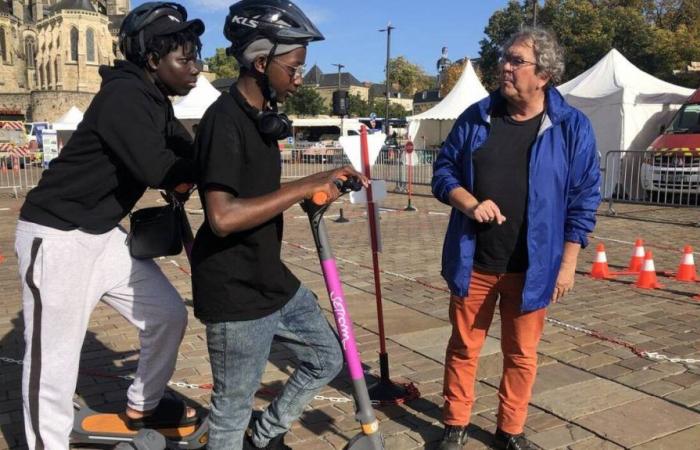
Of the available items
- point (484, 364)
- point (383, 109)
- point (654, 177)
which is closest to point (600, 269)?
point (484, 364)

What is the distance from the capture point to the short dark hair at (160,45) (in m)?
2.64

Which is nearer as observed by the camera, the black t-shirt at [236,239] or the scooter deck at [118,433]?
the black t-shirt at [236,239]

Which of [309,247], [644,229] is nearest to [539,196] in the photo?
[309,247]

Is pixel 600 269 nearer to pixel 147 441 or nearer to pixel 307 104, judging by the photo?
pixel 147 441

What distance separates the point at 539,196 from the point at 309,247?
6.40m

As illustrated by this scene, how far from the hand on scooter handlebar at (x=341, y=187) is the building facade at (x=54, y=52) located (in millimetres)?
79680

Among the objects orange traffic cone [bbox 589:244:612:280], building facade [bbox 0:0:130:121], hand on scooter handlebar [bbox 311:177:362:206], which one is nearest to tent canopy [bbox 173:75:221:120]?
orange traffic cone [bbox 589:244:612:280]

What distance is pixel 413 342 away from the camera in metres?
4.80

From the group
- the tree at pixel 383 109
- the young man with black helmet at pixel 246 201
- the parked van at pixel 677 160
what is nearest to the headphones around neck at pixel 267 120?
the young man with black helmet at pixel 246 201

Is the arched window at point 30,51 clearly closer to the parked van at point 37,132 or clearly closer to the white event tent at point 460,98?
the parked van at point 37,132

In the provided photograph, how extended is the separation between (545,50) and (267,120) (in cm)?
146

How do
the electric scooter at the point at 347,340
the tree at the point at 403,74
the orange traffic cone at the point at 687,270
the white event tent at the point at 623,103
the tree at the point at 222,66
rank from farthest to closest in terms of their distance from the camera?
the tree at the point at 403,74, the tree at the point at 222,66, the white event tent at the point at 623,103, the orange traffic cone at the point at 687,270, the electric scooter at the point at 347,340

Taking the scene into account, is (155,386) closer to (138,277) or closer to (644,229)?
(138,277)

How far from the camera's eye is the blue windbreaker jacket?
2.83m
